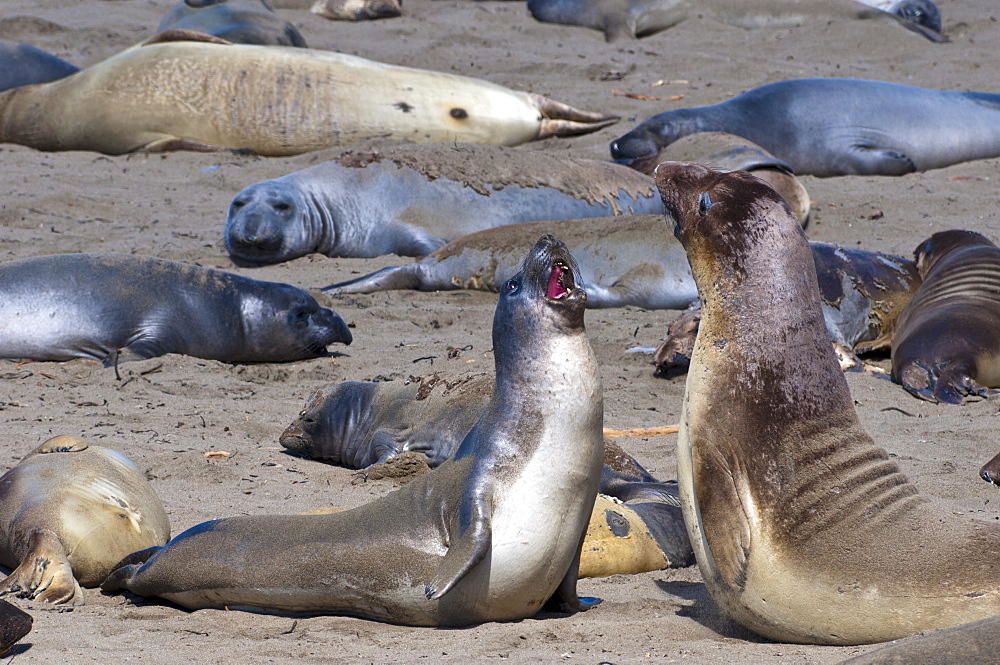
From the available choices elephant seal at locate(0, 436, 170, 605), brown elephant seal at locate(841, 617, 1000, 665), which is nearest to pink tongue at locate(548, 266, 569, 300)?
brown elephant seal at locate(841, 617, 1000, 665)

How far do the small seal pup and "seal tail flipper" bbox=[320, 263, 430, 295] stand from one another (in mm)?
4025

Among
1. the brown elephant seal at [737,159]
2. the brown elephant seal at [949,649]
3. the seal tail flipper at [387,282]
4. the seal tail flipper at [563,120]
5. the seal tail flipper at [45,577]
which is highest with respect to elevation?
the brown elephant seal at [949,649]

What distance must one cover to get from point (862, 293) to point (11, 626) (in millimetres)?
5081

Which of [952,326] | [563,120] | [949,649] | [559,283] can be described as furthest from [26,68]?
[949,649]

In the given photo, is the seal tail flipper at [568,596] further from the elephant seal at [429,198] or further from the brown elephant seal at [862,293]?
the elephant seal at [429,198]

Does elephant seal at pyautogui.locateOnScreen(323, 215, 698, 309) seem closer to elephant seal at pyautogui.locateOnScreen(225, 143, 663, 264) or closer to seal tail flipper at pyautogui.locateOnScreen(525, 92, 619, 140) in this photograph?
elephant seal at pyautogui.locateOnScreen(225, 143, 663, 264)

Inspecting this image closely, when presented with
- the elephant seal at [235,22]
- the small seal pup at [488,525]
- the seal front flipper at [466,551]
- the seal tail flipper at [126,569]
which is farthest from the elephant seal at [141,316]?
the elephant seal at [235,22]

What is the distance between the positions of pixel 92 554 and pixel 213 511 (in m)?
0.50

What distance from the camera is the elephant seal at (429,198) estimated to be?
848 cm

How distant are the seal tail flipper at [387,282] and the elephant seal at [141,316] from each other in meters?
0.76

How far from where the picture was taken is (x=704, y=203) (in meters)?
3.29

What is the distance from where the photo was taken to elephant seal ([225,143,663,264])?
8.48m

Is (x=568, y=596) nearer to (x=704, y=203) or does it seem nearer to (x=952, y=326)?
(x=704, y=203)

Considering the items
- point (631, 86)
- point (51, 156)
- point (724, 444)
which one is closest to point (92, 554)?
point (724, 444)
